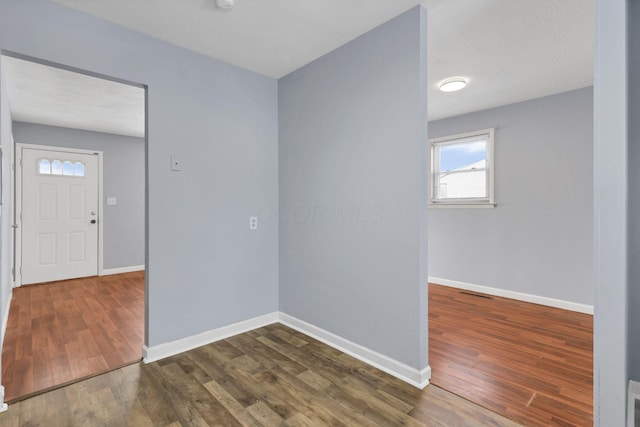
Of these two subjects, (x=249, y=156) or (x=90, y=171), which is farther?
(x=90, y=171)

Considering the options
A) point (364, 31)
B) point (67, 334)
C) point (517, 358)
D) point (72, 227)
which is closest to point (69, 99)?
Result: point (72, 227)

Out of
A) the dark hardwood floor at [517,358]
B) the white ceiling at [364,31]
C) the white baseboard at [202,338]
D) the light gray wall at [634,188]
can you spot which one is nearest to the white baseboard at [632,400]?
the light gray wall at [634,188]

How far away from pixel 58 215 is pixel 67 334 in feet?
10.00

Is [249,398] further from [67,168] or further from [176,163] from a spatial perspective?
[67,168]

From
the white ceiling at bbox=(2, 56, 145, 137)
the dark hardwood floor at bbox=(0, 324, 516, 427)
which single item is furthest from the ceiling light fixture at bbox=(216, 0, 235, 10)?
the dark hardwood floor at bbox=(0, 324, 516, 427)

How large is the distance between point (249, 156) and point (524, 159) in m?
3.38

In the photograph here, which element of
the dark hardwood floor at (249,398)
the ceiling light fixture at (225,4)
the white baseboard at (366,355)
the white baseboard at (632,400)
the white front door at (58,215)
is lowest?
the dark hardwood floor at (249,398)

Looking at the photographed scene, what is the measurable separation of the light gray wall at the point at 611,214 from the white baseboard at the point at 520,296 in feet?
9.66

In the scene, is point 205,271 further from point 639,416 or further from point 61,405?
point 639,416

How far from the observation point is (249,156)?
3082 millimetres

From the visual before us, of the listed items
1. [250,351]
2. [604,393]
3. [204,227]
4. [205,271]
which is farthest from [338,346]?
[604,393]

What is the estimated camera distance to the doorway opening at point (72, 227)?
2.64m

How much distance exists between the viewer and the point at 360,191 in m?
2.54

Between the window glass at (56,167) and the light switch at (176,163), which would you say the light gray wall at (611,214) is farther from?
the window glass at (56,167)
